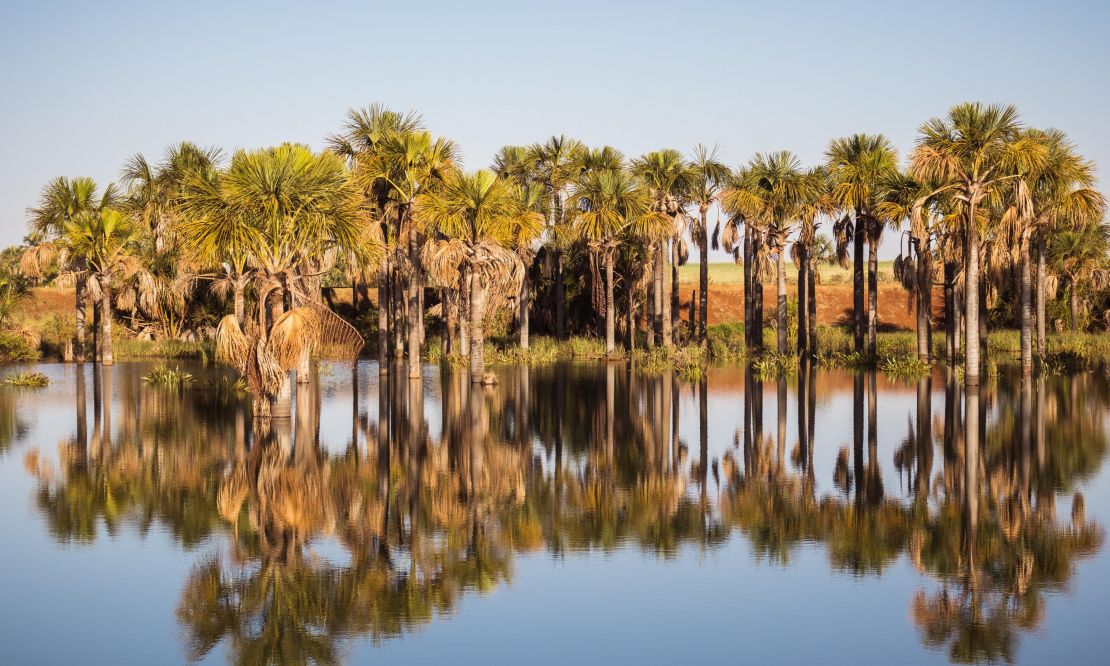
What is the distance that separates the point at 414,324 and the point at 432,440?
17548 millimetres

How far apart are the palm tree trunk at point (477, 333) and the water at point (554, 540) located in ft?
35.2

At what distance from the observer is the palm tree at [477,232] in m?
37.4

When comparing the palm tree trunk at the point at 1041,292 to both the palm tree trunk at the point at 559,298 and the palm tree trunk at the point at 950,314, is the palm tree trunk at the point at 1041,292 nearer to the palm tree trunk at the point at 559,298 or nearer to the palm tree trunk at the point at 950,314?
the palm tree trunk at the point at 950,314

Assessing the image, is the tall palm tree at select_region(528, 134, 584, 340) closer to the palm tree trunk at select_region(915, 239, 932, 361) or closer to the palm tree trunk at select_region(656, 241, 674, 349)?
the palm tree trunk at select_region(656, 241, 674, 349)

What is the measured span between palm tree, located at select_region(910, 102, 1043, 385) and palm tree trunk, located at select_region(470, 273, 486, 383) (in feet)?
48.7

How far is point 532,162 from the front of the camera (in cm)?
5319

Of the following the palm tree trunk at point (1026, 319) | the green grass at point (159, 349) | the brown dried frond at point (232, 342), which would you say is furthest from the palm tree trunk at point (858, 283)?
the brown dried frond at point (232, 342)

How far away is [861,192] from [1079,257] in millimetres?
20620

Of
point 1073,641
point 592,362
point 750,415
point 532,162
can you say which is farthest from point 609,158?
point 1073,641

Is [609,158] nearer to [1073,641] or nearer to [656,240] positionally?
[656,240]

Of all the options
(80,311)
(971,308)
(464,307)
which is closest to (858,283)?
(971,308)

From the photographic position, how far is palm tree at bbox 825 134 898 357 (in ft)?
150

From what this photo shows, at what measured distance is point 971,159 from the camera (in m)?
35.7

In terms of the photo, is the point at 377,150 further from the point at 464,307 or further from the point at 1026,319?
the point at 1026,319
